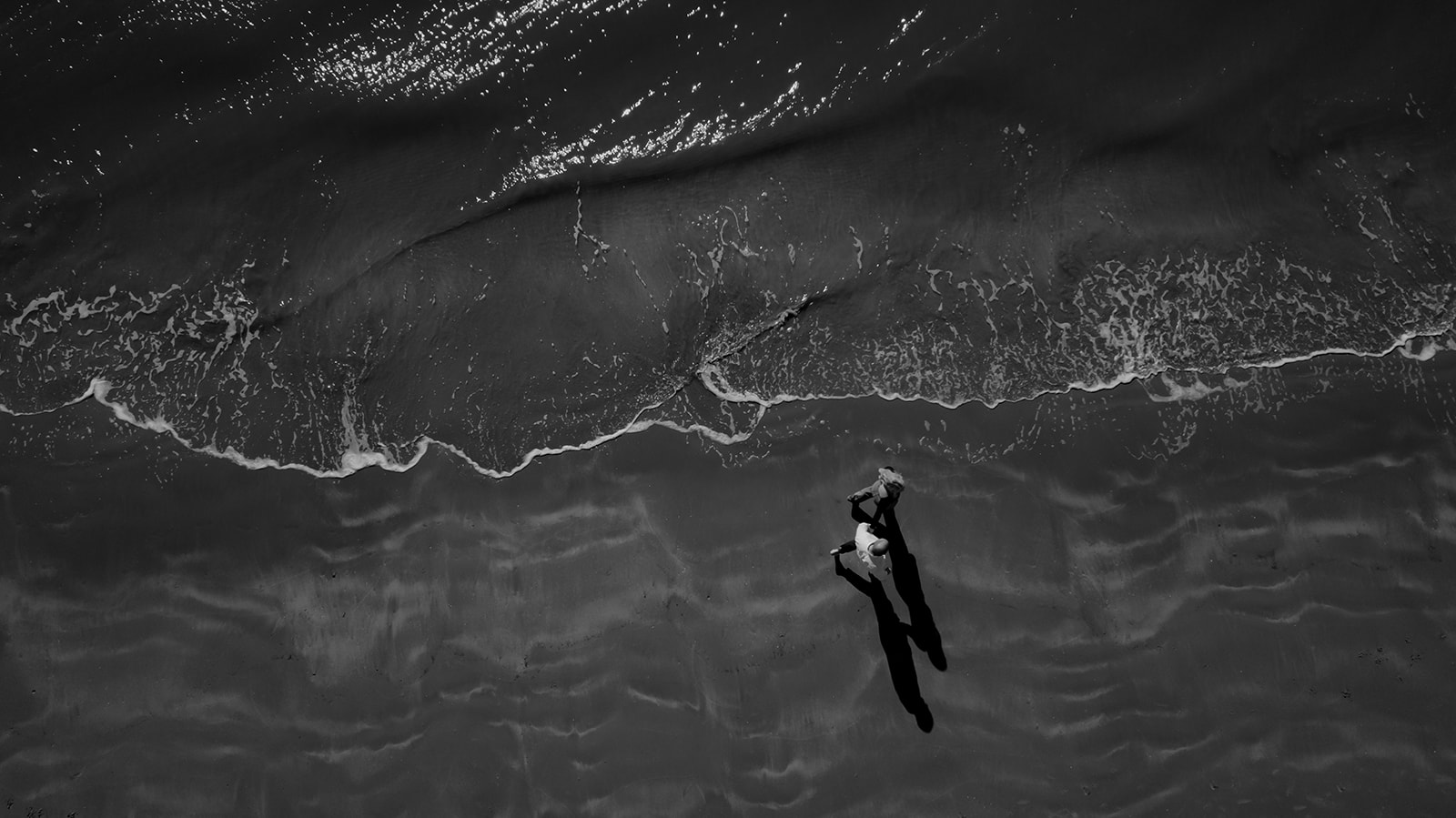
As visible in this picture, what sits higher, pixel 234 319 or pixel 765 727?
pixel 234 319

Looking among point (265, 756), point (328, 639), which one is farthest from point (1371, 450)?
point (265, 756)

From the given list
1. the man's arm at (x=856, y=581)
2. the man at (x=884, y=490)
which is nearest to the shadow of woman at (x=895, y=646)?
the man's arm at (x=856, y=581)

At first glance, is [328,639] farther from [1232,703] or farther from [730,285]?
[1232,703]

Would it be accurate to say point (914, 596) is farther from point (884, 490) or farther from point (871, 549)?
point (884, 490)

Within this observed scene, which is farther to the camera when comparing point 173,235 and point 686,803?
point 173,235

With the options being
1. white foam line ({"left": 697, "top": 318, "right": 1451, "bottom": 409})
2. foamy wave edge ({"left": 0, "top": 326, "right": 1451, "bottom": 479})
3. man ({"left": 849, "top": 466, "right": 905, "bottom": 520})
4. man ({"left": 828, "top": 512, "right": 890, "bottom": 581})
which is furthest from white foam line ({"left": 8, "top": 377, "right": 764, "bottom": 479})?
man ({"left": 828, "top": 512, "right": 890, "bottom": 581})

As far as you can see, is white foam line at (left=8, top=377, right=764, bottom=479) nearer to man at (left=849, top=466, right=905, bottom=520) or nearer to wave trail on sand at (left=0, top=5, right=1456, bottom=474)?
wave trail on sand at (left=0, top=5, right=1456, bottom=474)

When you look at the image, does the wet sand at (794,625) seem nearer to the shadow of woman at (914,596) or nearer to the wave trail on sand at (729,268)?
the shadow of woman at (914,596)
